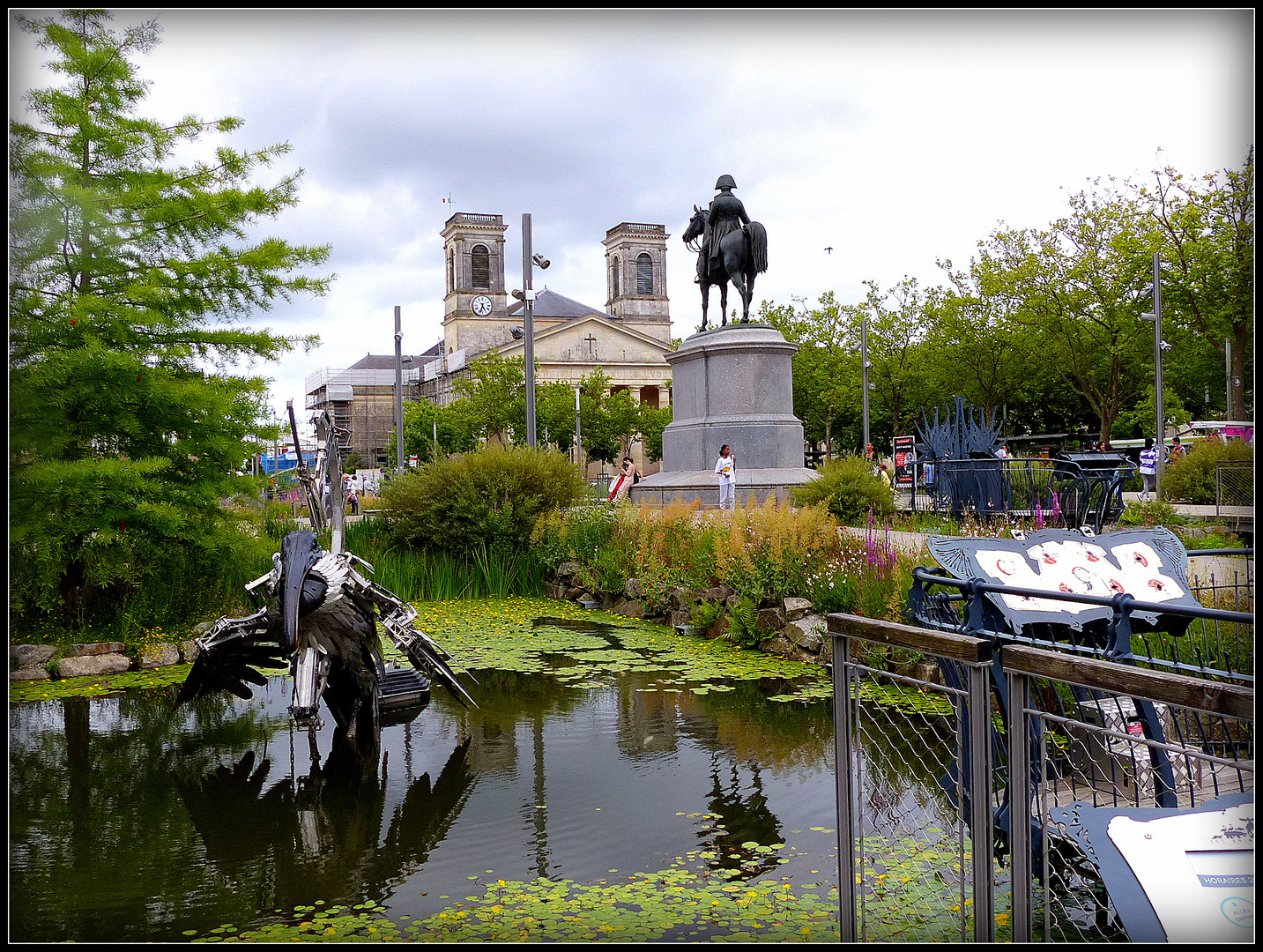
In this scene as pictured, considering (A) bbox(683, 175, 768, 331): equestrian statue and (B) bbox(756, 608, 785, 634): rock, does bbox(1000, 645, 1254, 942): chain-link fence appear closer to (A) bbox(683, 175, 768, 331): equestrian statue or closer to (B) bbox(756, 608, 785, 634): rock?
(B) bbox(756, 608, 785, 634): rock

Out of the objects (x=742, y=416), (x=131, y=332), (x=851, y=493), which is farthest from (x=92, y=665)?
(x=742, y=416)

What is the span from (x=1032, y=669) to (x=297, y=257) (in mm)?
8981

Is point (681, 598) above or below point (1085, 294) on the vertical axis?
below

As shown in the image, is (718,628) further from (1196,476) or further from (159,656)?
(1196,476)

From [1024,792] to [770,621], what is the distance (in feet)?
21.6

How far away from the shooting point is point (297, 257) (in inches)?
391

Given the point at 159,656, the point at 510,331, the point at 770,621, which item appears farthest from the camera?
the point at 510,331

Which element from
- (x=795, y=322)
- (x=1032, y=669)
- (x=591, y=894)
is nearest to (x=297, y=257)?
(x=591, y=894)

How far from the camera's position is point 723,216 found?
17.7 m

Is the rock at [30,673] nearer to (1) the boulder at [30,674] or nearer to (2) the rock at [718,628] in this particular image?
(1) the boulder at [30,674]

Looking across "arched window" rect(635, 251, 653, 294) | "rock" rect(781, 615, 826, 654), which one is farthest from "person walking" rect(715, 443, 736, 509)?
"arched window" rect(635, 251, 653, 294)

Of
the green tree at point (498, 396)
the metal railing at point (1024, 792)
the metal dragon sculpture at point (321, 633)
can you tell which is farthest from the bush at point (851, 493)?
the green tree at point (498, 396)

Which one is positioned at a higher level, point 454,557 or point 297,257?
point 297,257

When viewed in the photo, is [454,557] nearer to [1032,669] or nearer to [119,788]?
[119,788]
